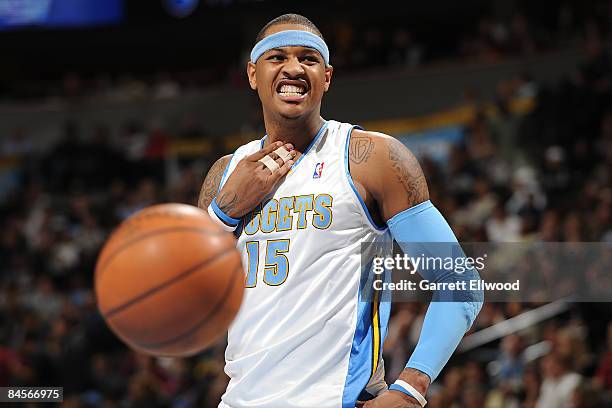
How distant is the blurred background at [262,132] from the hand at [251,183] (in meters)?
4.17

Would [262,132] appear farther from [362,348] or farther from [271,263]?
[362,348]

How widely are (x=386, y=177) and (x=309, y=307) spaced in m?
0.55

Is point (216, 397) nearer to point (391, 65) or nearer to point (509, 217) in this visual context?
point (509, 217)

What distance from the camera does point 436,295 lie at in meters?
3.56

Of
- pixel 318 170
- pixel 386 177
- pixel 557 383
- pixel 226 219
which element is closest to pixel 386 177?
pixel 386 177

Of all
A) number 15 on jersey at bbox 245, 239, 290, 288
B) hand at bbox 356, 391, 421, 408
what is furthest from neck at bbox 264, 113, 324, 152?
hand at bbox 356, 391, 421, 408

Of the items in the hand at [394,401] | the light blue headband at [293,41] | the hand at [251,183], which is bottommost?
the hand at [394,401]

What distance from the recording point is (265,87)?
3.87 meters

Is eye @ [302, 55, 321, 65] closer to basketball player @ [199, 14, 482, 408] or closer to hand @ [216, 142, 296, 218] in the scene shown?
basketball player @ [199, 14, 482, 408]

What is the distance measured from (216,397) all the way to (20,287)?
18.4 ft

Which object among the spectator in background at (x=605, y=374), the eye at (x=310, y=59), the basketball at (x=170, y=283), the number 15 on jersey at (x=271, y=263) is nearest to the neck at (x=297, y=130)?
the eye at (x=310, y=59)

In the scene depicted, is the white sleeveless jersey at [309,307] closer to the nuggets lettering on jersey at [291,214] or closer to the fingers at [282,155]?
the nuggets lettering on jersey at [291,214]

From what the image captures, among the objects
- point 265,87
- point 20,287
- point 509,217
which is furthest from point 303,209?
point 20,287

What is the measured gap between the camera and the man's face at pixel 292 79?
3797mm
